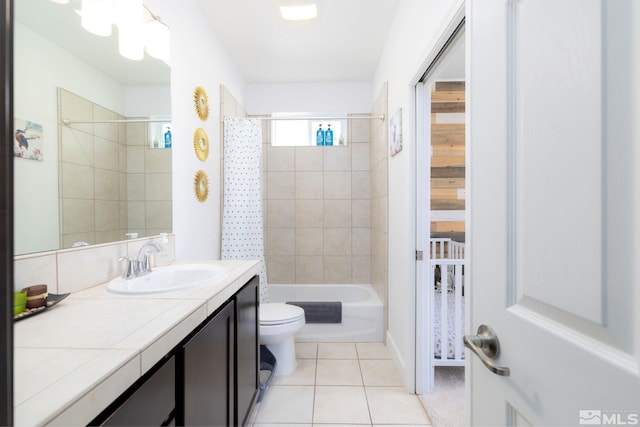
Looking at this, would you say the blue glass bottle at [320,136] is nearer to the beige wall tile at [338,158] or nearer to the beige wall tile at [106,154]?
the beige wall tile at [338,158]

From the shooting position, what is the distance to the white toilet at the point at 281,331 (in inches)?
76.6

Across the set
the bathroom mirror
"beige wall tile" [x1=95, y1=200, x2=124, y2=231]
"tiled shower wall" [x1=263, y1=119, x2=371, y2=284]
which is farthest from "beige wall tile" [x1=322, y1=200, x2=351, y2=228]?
"beige wall tile" [x1=95, y1=200, x2=124, y2=231]

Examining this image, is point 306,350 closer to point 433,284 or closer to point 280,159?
point 433,284

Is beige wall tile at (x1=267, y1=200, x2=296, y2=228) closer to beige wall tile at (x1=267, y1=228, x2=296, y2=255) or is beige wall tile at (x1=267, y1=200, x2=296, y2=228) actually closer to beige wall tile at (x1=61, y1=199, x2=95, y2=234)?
beige wall tile at (x1=267, y1=228, x2=296, y2=255)

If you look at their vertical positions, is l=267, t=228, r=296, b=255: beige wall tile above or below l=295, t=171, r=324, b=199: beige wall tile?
below

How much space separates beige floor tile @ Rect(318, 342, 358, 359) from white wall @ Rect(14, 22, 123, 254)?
1994 mm

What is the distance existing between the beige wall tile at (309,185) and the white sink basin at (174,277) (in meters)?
1.91

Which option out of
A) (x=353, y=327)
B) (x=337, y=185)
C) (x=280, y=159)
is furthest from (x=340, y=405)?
(x=280, y=159)

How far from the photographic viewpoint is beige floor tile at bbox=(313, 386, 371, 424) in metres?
1.60

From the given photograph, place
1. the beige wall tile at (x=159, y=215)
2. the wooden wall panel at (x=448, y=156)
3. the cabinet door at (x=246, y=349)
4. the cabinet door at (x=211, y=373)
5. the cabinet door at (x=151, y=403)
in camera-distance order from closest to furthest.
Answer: the cabinet door at (x=151, y=403) < the cabinet door at (x=211, y=373) < the cabinet door at (x=246, y=349) < the beige wall tile at (x=159, y=215) < the wooden wall panel at (x=448, y=156)

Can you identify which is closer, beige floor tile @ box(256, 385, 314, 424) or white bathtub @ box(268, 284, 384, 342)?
beige floor tile @ box(256, 385, 314, 424)

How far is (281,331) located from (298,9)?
223cm

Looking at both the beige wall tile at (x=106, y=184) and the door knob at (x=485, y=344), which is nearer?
the door knob at (x=485, y=344)
